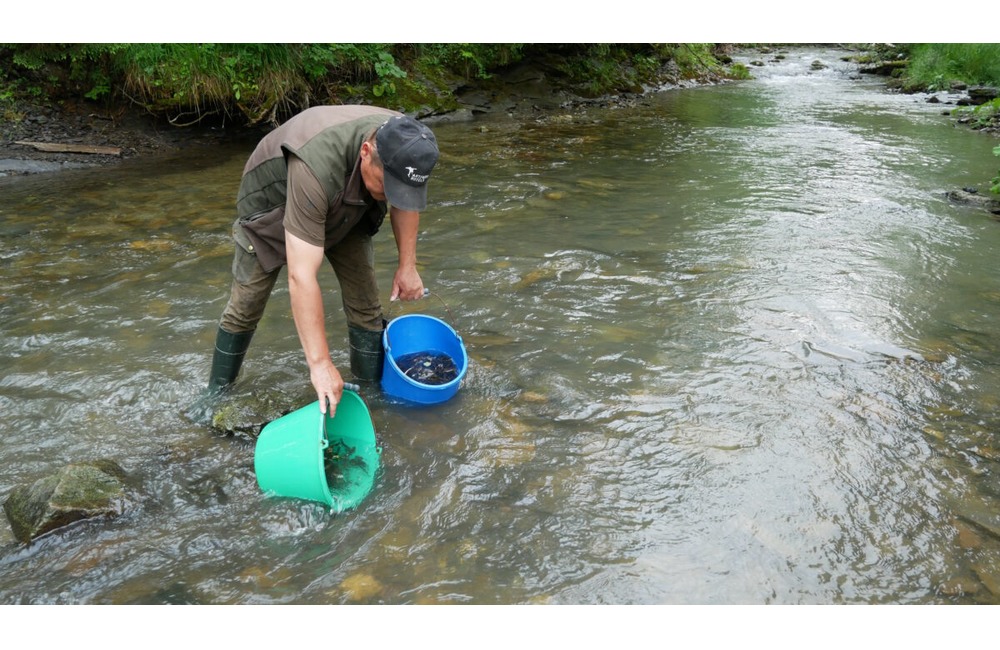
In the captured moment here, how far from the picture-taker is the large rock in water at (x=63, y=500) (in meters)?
2.65

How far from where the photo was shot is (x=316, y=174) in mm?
2672

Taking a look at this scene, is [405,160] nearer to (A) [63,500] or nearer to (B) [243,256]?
(B) [243,256]

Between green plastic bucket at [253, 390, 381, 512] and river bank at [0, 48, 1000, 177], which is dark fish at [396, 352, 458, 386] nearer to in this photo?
green plastic bucket at [253, 390, 381, 512]

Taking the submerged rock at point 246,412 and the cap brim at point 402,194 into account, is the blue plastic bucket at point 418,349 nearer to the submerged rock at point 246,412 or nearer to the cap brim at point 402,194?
the submerged rock at point 246,412

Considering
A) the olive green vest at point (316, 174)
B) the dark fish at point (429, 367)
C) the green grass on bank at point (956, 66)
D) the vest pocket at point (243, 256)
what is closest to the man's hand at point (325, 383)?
the olive green vest at point (316, 174)

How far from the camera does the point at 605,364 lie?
13.2 ft

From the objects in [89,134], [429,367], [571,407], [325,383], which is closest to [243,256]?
[325,383]

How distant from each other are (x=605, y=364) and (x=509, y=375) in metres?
0.57

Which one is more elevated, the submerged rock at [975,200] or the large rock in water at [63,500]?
the submerged rock at [975,200]

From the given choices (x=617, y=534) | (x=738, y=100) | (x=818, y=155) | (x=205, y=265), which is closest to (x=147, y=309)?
(x=205, y=265)

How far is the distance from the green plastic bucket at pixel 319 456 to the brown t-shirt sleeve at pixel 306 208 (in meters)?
0.68

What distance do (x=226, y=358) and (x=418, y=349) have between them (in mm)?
1059

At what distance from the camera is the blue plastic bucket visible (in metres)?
Answer: 3.48

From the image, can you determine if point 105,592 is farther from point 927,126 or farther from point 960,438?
point 927,126
